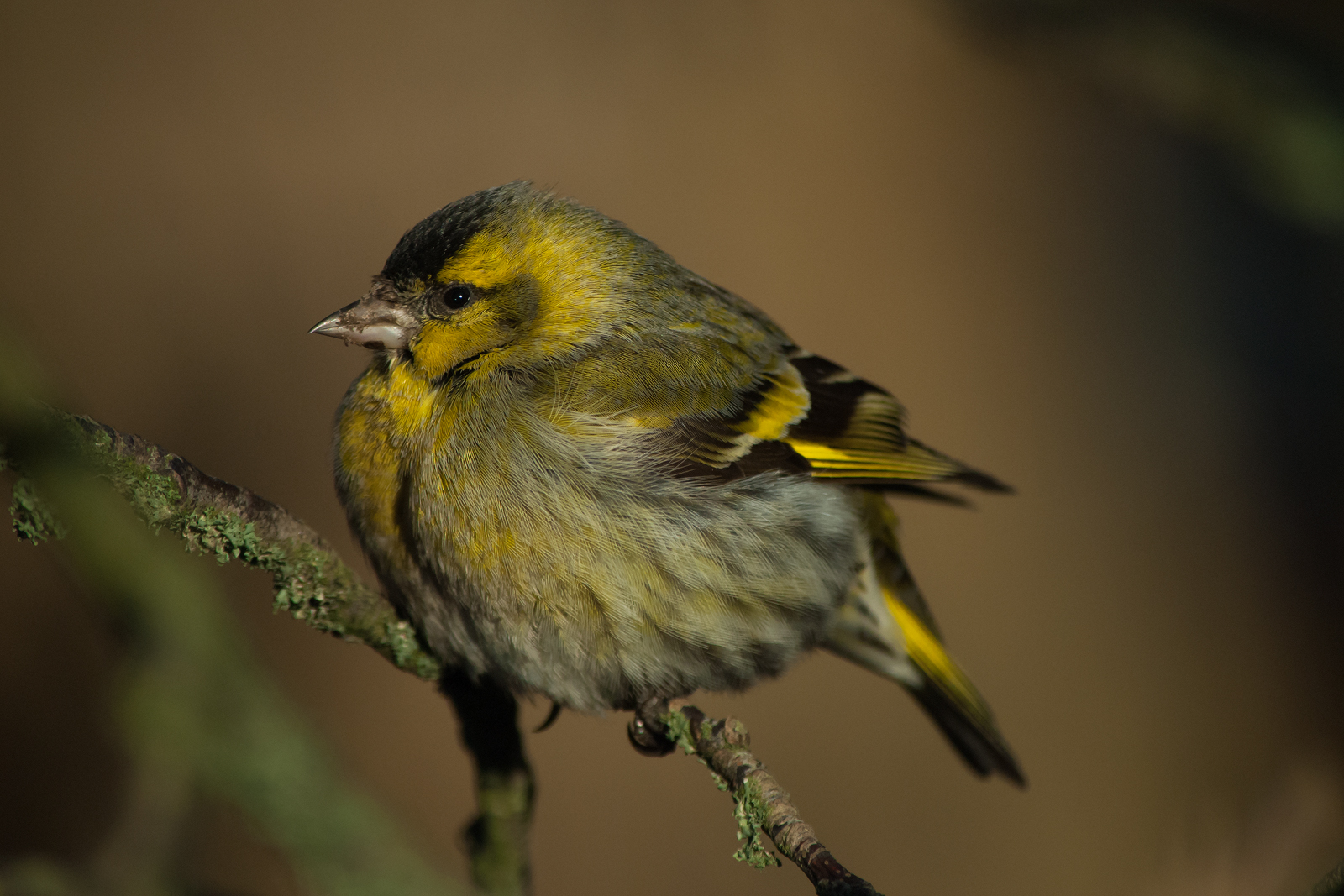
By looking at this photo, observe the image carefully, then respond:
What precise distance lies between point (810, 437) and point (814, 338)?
2.52 meters

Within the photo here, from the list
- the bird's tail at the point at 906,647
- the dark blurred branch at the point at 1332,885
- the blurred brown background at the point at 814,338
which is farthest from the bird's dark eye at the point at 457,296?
the dark blurred branch at the point at 1332,885

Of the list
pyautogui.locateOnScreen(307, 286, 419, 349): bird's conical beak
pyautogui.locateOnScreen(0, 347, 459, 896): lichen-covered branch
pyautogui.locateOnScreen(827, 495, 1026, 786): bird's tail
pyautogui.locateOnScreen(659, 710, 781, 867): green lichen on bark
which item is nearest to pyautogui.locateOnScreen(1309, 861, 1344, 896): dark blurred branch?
pyautogui.locateOnScreen(659, 710, 781, 867): green lichen on bark

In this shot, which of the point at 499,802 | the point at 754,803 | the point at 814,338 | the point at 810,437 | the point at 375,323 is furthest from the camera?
the point at 814,338

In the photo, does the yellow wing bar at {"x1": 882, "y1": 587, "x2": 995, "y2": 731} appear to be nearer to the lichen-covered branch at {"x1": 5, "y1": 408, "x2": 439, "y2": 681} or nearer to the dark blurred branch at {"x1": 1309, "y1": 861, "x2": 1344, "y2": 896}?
the lichen-covered branch at {"x1": 5, "y1": 408, "x2": 439, "y2": 681}

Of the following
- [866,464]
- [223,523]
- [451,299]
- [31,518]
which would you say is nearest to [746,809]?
[223,523]

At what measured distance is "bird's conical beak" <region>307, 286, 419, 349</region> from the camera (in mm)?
2627

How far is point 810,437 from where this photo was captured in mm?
2961

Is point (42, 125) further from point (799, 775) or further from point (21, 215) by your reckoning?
point (799, 775)

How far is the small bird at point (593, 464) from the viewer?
241cm

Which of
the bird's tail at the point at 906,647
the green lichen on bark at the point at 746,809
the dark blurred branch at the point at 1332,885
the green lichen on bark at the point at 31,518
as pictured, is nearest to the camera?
the dark blurred branch at the point at 1332,885

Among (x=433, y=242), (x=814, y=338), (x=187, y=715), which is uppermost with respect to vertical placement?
(x=433, y=242)

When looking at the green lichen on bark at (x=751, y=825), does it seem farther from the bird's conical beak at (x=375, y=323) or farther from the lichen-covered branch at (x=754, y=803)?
the bird's conical beak at (x=375, y=323)

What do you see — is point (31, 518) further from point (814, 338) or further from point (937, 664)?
point (814, 338)

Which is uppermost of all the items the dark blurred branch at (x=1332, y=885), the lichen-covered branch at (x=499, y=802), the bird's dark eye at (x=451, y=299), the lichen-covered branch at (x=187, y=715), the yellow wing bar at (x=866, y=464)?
the dark blurred branch at (x=1332, y=885)
